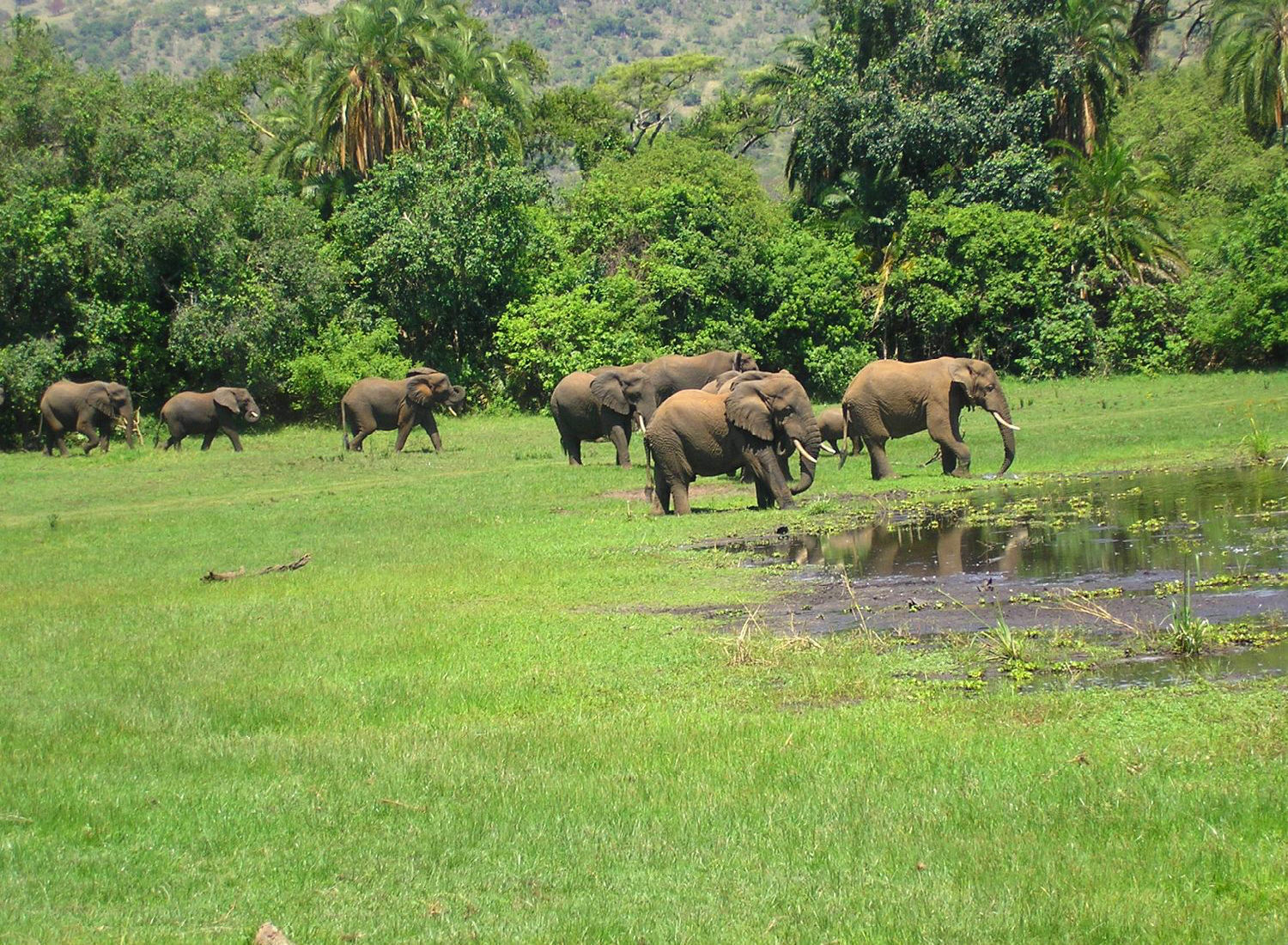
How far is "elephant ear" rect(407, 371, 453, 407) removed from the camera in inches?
1368

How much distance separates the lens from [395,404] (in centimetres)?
3531

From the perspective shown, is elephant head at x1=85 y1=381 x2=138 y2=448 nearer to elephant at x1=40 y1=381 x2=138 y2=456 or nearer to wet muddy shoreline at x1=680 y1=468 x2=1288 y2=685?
elephant at x1=40 y1=381 x2=138 y2=456

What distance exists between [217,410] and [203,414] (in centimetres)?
38

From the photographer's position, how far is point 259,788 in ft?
27.4

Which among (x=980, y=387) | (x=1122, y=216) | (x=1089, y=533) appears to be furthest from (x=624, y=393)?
(x=1122, y=216)

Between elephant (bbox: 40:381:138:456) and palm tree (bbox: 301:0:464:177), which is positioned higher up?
palm tree (bbox: 301:0:464:177)

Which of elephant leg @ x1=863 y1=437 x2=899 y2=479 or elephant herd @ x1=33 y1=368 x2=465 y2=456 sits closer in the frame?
elephant leg @ x1=863 y1=437 x2=899 y2=479

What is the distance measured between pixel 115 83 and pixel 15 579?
103ft

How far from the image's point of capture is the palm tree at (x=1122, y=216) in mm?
40969

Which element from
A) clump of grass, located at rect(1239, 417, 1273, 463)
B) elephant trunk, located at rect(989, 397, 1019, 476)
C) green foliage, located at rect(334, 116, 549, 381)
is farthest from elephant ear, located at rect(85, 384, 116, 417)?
clump of grass, located at rect(1239, 417, 1273, 463)

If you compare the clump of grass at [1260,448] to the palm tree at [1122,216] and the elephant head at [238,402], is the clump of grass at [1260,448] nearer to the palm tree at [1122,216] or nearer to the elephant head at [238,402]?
the palm tree at [1122,216]

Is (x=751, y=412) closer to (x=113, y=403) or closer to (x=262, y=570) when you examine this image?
(x=262, y=570)

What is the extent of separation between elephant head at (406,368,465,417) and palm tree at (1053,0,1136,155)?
67.2 ft

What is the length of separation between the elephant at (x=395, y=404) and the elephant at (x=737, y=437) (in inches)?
541
